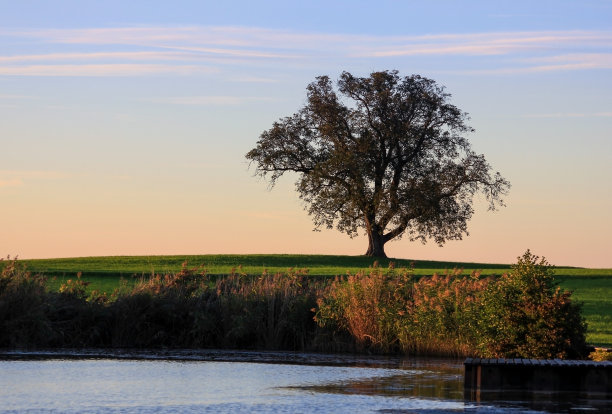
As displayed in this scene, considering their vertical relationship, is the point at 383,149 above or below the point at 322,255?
Result: above

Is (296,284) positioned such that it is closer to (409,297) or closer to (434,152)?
(409,297)

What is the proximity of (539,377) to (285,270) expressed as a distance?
26851 mm

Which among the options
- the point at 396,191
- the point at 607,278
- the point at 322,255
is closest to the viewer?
the point at 607,278

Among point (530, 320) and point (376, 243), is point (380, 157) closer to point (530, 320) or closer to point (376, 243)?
point (376, 243)

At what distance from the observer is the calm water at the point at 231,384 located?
13.3 metres

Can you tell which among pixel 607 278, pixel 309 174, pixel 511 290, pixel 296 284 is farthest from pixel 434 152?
pixel 511 290

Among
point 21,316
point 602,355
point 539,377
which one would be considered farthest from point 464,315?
point 21,316

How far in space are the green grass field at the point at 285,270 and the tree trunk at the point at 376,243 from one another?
1.05 meters

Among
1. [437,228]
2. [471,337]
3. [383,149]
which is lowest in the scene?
[471,337]

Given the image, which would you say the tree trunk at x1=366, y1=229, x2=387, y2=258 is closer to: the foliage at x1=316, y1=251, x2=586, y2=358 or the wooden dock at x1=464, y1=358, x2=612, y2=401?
the foliage at x1=316, y1=251, x2=586, y2=358

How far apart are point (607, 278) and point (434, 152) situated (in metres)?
14.6

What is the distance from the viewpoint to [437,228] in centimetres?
5516

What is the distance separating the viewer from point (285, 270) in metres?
42.4

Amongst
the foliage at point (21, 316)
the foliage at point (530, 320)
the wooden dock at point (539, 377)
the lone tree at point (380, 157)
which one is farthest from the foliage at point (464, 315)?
the lone tree at point (380, 157)
